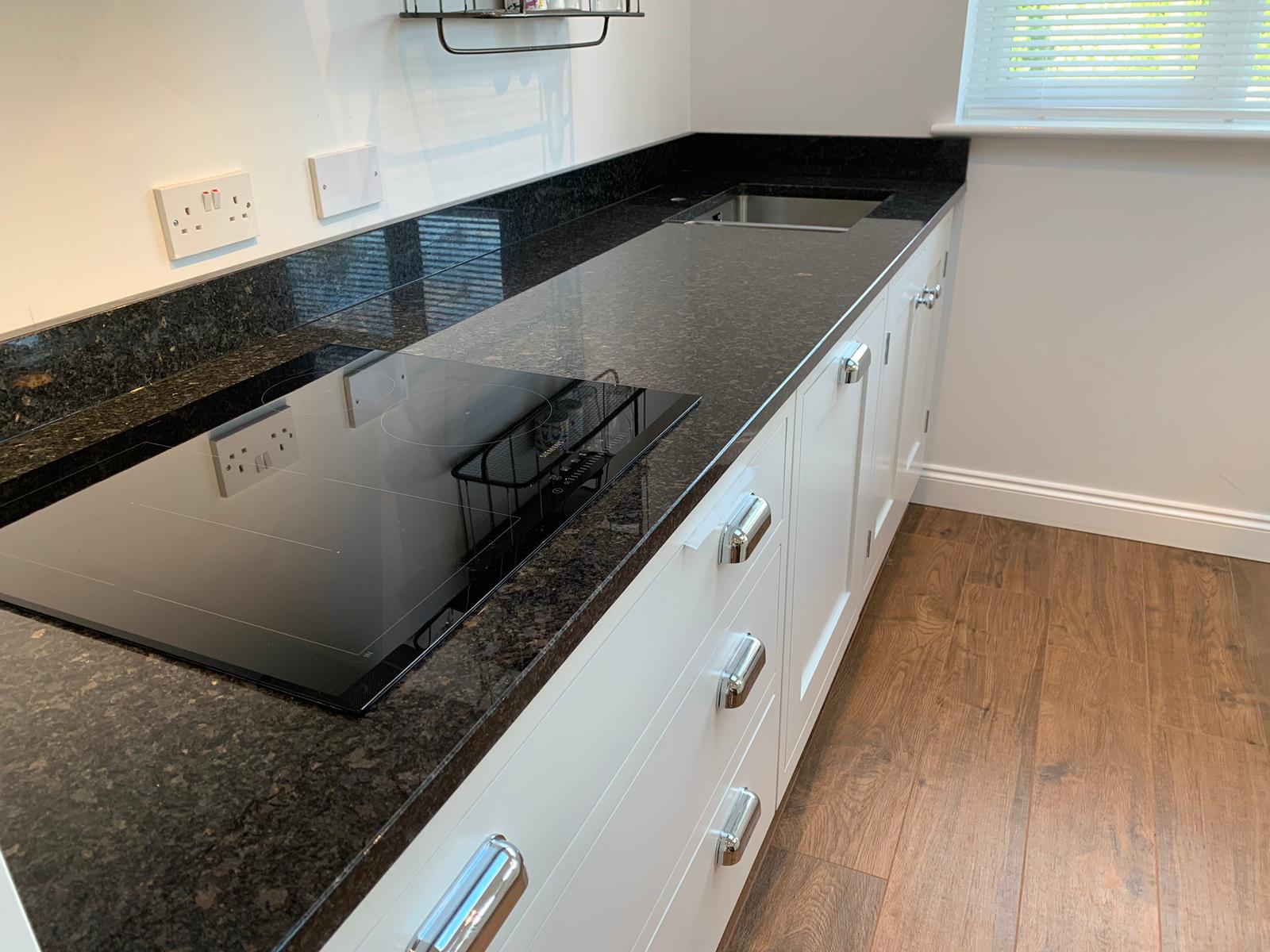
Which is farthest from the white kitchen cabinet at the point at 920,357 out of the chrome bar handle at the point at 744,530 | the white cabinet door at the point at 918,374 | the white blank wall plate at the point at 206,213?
the white blank wall plate at the point at 206,213

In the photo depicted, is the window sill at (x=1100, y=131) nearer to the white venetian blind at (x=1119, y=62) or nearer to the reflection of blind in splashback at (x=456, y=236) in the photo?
the white venetian blind at (x=1119, y=62)

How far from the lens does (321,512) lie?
2.76 ft

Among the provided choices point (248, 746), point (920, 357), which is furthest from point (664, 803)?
point (920, 357)

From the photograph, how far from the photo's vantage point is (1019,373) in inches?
97.3

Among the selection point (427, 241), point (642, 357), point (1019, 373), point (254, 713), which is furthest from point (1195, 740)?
point (254, 713)

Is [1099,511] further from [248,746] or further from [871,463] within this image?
[248,746]

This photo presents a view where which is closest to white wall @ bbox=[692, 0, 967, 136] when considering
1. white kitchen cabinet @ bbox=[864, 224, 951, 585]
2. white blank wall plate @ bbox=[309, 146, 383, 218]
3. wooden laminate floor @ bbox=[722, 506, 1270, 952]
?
white kitchen cabinet @ bbox=[864, 224, 951, 585]

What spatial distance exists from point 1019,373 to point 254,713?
2.28 metres

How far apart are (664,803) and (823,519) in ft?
2.16

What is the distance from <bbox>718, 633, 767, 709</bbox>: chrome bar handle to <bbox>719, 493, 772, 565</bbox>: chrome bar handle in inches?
5.6

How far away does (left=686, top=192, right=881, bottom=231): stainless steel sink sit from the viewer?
2242mm

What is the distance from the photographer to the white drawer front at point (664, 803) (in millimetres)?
833

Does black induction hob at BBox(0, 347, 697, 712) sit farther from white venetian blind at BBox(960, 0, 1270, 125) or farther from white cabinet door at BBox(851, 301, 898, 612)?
white venetian blind at BBox(960, 0, 1270, 125)

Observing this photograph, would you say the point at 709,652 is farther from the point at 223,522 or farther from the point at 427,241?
the point at 427,241
